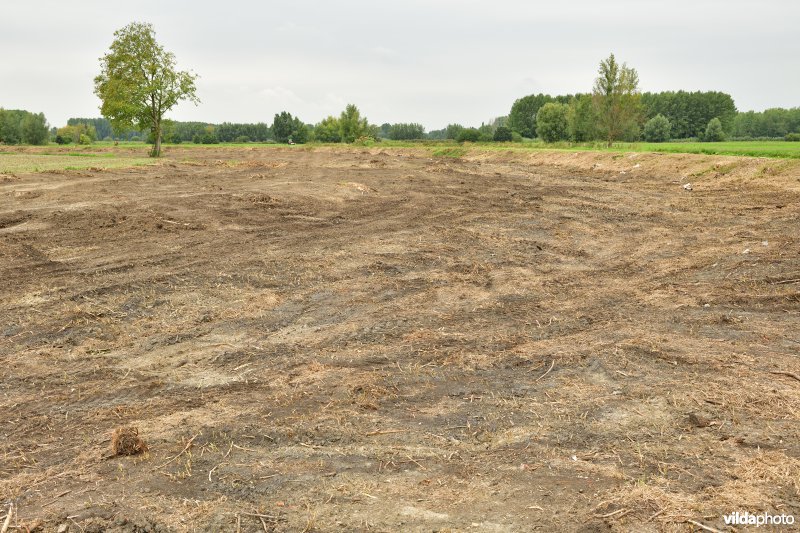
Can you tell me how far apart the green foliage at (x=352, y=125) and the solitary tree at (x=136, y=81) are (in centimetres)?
5270

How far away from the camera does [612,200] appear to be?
69.6 feet

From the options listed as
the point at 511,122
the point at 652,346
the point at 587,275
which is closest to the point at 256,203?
the point at 587,275

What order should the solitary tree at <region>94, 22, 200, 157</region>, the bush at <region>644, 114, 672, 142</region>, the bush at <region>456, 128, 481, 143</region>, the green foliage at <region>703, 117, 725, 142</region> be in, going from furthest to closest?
the bush at <region>644, 114, 672, 142</region> < the bush at <region>456, 128, 481, 143</region> < the green foliage at <region>703, 117, 725, 142</region> < the solitary tree at <region>94, 22, 200, 157</region>

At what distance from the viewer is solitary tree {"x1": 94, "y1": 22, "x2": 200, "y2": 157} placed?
43.4 meters

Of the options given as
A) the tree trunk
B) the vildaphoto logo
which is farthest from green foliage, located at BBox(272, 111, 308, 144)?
the vildaphoto logo

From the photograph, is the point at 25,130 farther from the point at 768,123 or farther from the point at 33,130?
the point at 768,123

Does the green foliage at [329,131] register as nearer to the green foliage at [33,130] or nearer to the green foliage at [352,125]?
the green foliage at [352,125]

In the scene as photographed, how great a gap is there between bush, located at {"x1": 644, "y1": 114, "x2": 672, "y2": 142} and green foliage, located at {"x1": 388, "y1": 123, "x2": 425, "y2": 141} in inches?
1859

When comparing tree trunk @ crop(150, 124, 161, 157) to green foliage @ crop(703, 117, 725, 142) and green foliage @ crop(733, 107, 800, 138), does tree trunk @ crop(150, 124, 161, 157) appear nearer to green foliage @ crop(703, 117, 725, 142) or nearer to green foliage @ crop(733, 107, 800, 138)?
green foliage @ crop(703, 117, 725, 142)

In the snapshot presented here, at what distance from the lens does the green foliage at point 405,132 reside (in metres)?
114

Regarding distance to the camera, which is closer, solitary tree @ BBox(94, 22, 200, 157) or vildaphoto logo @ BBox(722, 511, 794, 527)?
vildaphoto logo @ BBox(722, 511, 794, 527)

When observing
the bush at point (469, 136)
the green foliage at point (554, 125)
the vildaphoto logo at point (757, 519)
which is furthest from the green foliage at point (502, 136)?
the vildaphoto logo at point (757, 519)

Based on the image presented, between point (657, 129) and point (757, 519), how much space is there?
3306 inches

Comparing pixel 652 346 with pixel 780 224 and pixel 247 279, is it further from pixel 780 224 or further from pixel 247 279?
pixel 780 224
